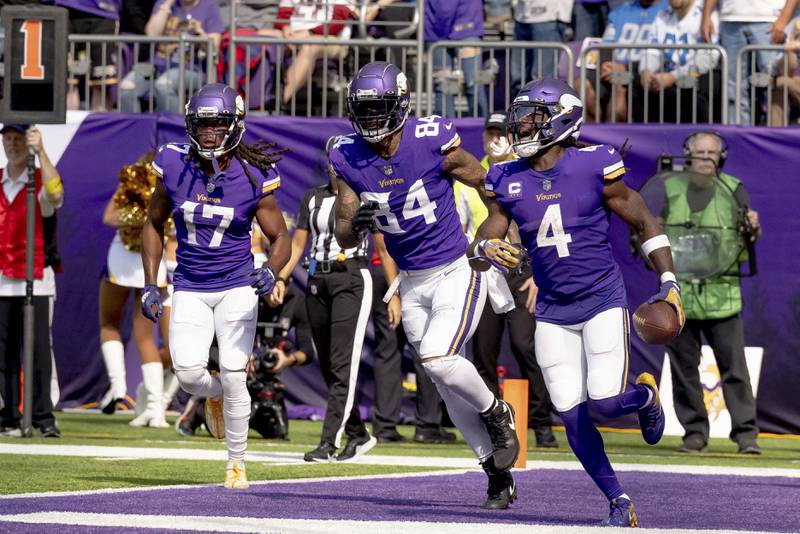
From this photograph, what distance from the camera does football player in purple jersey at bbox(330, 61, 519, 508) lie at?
7461mm

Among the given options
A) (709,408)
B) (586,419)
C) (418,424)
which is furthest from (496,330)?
(586,419)

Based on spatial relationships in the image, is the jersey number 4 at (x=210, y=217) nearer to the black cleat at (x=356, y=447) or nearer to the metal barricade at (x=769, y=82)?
the black cleat at (x=356, y=447)

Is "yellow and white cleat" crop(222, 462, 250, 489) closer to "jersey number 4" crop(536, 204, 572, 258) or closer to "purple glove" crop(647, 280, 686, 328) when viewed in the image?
"jersey number 4" crop(536, 204, 572, 258)

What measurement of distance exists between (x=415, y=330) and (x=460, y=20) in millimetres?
6567

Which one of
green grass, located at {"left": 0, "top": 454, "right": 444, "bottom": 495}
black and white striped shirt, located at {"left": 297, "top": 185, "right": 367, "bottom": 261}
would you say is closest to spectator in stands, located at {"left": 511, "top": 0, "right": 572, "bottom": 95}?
black and white striped shirt, located at {"left": 297, "top": 185, "right": 367, "bottom": 261}

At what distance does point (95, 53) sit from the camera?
13.9 meters

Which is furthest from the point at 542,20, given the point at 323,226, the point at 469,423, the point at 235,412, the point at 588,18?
the point at 469,423

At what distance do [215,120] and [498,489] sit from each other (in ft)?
7.88

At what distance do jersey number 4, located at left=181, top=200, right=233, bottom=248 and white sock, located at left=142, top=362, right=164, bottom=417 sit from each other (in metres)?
4.19

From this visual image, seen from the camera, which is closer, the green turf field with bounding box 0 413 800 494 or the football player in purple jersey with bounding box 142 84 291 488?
the football player in purple jersey with bounding box 142 84 291 488

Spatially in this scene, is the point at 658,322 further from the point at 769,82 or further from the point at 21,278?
the point at 769,82

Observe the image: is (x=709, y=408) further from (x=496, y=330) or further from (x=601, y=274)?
(x=601, y=274)

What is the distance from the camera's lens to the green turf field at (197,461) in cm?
823

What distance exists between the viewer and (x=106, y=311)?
12.6 m
